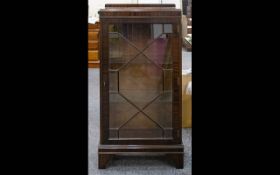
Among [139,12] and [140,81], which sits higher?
[139,12]

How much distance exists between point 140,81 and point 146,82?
1.4 inches

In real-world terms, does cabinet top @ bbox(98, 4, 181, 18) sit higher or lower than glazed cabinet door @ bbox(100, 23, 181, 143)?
higher

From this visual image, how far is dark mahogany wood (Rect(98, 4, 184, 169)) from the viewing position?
2.44m

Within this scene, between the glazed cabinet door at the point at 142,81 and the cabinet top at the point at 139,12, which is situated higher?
the cabinet top at the point at 139,12

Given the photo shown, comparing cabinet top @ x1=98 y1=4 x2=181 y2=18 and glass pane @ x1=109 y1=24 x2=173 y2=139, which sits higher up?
cabinet top @ x1=98 y1=4 x2=181 y2=18

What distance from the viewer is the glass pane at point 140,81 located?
A: 247cm

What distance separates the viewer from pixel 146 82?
251 centimetres

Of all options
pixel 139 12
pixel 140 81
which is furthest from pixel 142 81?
pixel 139 12

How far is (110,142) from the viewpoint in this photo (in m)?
2.58

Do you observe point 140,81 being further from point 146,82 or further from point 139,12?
point 139,12

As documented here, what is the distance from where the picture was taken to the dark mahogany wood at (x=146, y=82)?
244 cm

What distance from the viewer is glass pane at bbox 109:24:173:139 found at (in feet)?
8.10
